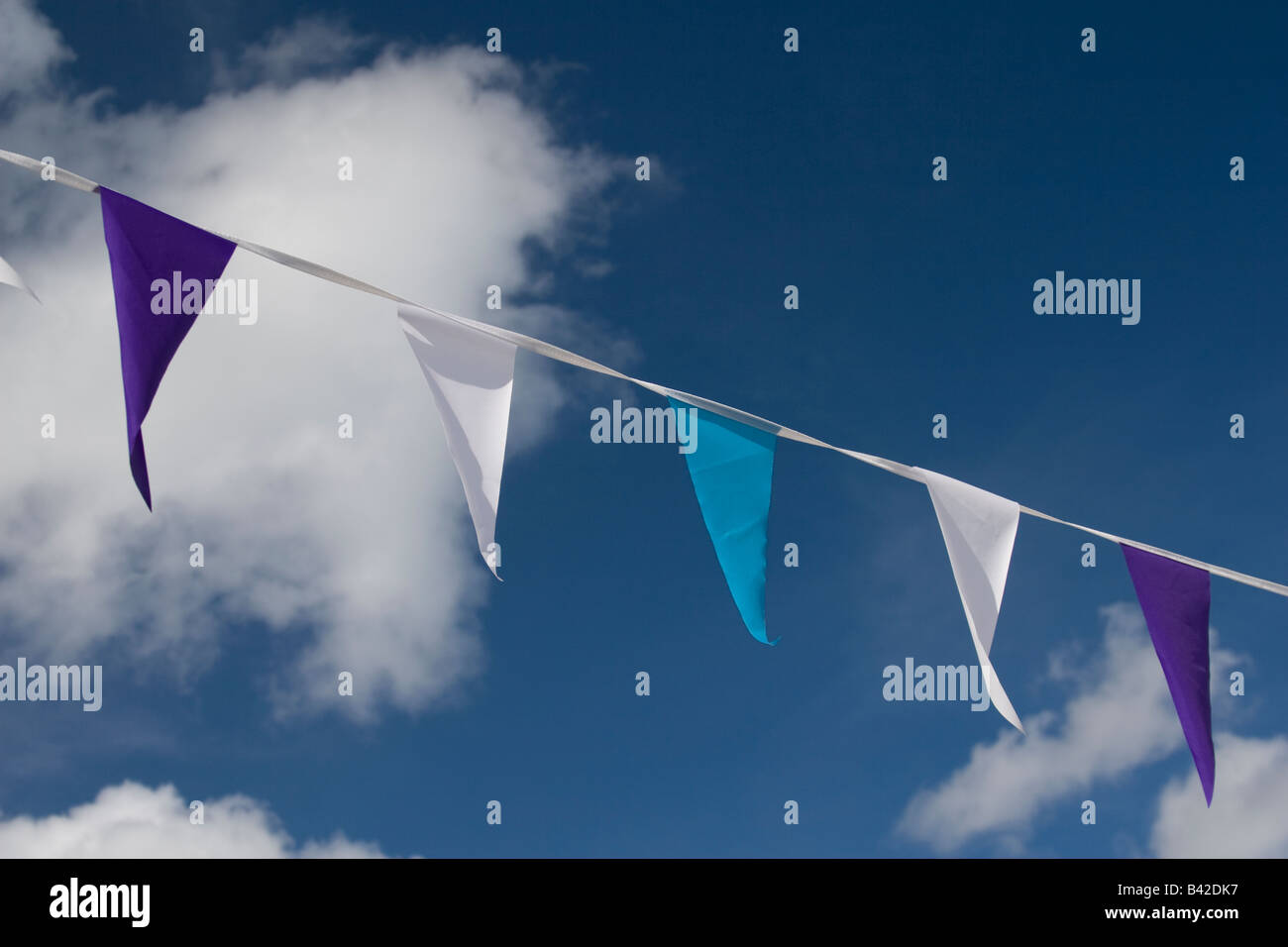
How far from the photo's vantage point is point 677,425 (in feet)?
15.2

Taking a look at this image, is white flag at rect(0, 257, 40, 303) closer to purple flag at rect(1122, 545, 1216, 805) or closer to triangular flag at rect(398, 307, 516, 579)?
triangular flag at rect(398, 307, 516, 579)

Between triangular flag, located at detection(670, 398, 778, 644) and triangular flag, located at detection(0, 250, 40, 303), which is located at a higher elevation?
triangular flag, located at detection(0, 250, 40, 303)

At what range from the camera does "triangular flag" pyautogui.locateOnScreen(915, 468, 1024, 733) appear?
472 centimetres

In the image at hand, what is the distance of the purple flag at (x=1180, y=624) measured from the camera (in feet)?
17.0

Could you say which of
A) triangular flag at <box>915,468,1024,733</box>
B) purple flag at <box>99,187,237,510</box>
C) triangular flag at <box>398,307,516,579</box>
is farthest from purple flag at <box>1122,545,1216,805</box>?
purple flag at <box>99,187,237,510</box>

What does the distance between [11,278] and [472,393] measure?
1736mm

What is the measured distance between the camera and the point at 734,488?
184 inches

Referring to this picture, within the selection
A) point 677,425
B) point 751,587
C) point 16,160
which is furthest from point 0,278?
point 751,587

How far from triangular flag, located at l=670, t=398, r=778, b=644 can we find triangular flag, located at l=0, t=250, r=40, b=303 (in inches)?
99.3

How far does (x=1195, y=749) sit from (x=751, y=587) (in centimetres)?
242

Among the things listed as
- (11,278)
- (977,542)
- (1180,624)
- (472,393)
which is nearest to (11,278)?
(11,278)

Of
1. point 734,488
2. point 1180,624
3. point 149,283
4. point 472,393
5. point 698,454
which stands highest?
point 149,283

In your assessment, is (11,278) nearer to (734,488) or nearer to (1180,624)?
(734,488)
